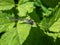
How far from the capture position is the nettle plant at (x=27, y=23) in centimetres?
112

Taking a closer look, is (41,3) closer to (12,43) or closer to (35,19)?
(35,19)

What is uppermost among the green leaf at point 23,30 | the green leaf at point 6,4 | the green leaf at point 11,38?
the green leaf at point 6,4

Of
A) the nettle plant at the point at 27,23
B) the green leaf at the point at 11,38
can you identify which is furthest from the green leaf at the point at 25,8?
the green leaf at the point at 11,38

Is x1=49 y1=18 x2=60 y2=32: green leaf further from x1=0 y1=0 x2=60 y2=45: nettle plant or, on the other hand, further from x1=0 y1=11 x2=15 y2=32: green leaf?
x1=0 y1=11 x2=15 y2=32: green leaf

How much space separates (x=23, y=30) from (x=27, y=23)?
0.22 ft

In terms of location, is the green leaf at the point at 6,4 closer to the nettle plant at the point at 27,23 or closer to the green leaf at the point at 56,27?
the nettle plant at the point at 27,23

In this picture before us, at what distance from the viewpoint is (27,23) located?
1.16 m

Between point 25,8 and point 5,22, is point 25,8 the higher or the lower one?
the higher one

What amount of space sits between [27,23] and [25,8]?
0.34 ft

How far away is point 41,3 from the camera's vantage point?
1.29m

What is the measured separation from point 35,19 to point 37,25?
0.17 ft

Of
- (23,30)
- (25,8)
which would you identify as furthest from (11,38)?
(25,8)

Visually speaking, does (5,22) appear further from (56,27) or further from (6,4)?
(56,27)

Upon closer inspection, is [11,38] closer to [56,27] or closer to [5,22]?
[5,22]
